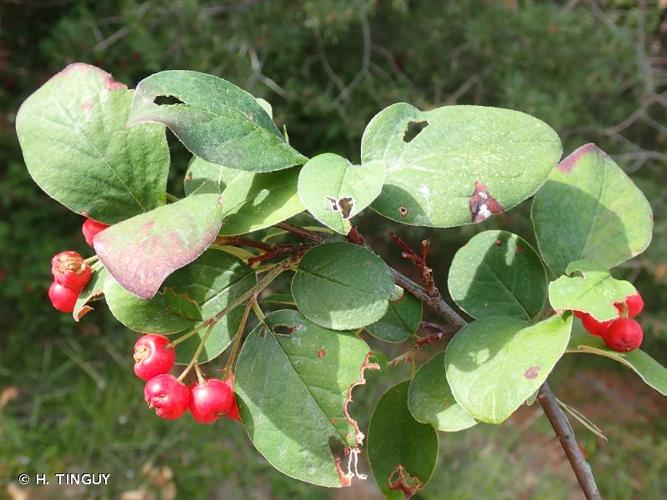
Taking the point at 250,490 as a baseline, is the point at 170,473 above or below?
above

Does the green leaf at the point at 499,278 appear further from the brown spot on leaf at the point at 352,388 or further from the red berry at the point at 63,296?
the red berry at the point at 63,296

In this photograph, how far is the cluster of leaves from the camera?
0.47 metres

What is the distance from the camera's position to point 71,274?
0.55m

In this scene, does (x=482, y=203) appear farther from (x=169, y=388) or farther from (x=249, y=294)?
(x=169, y=388)

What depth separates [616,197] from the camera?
2.05 ft

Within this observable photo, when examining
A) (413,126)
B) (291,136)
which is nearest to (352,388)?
(413,126)

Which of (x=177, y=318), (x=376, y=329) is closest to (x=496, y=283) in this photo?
(x=376, y=329)

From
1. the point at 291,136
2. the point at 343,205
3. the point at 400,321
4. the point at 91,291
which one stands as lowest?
the point at 291,136

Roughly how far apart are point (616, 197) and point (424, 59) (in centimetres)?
215

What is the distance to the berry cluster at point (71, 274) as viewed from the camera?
1.80 ft

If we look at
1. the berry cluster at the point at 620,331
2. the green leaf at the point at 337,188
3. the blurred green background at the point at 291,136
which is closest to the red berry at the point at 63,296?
the green leaf at the point at 337,188

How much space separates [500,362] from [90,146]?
363mm

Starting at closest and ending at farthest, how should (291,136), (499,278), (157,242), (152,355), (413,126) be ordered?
(157,242), (152,355), (499,278), (413,126), (291,136)

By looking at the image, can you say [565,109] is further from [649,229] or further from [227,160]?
[227,160]
